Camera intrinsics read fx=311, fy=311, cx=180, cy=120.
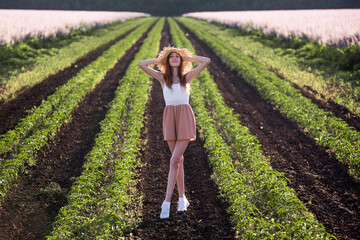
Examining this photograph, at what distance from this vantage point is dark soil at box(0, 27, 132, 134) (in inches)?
405

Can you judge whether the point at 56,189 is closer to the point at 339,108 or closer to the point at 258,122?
the point at 258,122

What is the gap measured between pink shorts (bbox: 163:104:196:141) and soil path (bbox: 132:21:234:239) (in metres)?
1.58

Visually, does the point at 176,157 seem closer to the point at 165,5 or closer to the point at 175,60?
the point at 175,60

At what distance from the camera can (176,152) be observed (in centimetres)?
539

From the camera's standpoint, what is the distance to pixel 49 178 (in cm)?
732

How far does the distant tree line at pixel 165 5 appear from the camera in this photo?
9762cm

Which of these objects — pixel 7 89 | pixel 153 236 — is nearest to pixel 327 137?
pixel 153 236

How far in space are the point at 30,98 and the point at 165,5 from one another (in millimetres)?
104644

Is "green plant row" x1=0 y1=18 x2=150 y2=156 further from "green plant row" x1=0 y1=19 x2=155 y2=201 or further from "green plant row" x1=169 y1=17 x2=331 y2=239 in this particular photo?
"green plant row" x1=169 y1=17 x2=331 y2=239

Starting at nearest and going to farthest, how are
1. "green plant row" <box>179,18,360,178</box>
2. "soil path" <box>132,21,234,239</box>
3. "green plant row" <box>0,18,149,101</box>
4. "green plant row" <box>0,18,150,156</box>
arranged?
1. "soil path" <box>132,21,234,239</box>
2. "green plant row" <box>179,18,360,178</box>
3. "green plant row" <box>0,18,150,156</box>
4. "green plant row" <box>0,18,149,101</box>

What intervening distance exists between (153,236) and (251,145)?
3.56m

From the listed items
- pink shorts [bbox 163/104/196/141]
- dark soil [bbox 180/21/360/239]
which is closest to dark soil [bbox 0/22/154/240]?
pink shorts [bbox 163/104/196/141]

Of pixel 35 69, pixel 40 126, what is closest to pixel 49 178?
pixel 40 126

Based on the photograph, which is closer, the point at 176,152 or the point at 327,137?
the point at 176,152
